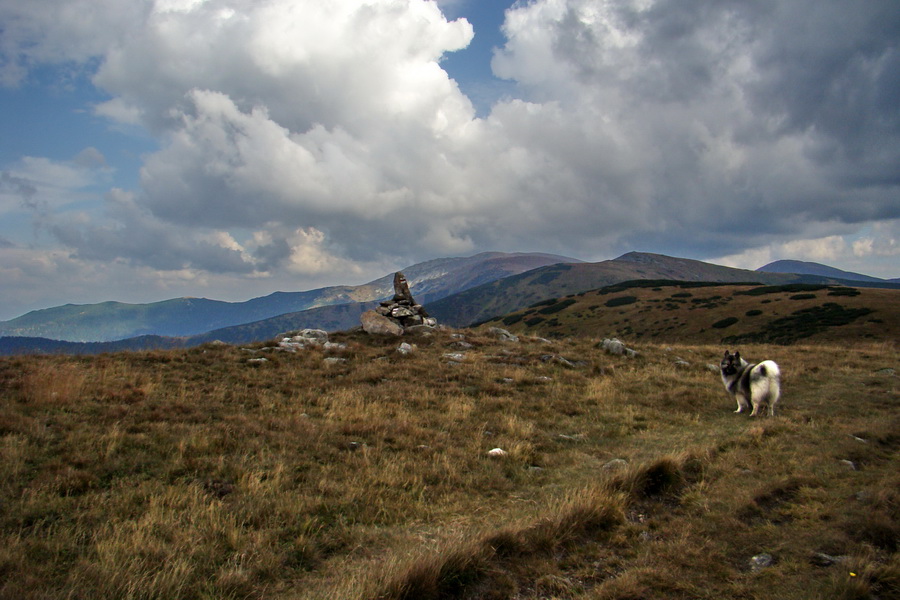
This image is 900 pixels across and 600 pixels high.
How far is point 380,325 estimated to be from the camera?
25.7 metres

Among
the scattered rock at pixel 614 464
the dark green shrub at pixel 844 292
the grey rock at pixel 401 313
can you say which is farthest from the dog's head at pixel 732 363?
the dark green shrub at pixel 844 292

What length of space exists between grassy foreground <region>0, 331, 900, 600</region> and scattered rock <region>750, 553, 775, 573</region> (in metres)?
0.02

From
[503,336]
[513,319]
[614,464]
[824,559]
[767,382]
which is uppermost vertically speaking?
[503,336]

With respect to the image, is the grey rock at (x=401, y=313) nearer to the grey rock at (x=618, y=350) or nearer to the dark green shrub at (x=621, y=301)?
the grey rock at (x=618, y=350)

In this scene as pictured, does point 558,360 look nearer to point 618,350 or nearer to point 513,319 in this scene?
point 618,350

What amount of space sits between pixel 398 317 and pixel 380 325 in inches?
101

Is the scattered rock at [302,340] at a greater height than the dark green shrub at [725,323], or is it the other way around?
the scattered rock at [302,340]

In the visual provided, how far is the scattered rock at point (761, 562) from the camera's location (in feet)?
14.8

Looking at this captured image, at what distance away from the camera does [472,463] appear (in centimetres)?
838

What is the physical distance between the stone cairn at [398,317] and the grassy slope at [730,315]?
40.9 metres

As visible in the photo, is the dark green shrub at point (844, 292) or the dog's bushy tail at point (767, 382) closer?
the dog's bushy tail at point (767, 382)

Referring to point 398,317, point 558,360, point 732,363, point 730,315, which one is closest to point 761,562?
point 732,363

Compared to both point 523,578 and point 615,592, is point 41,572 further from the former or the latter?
point 615,592

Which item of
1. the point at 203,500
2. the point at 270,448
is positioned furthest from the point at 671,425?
the point at 203,500
